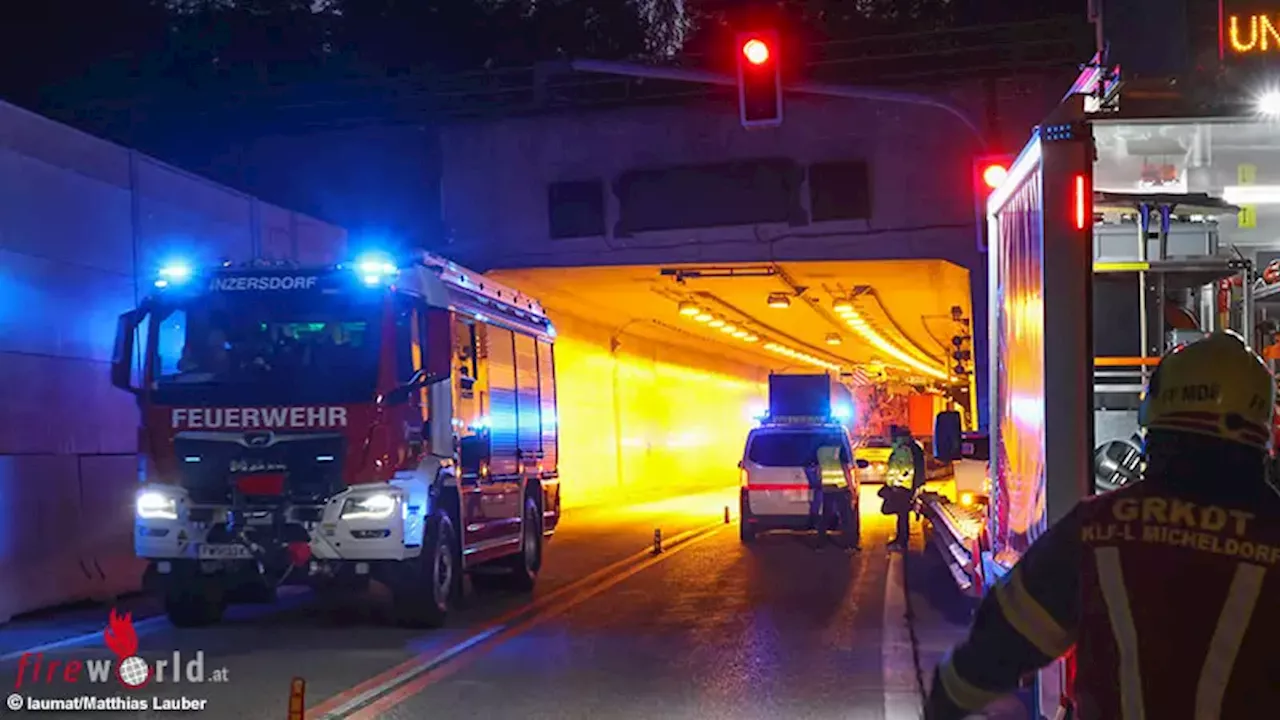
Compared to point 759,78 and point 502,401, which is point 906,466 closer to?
point 759,78

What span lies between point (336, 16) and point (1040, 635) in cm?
3138

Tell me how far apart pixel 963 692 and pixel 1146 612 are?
445mm

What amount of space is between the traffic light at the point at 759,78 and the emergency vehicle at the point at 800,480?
6.98 meters

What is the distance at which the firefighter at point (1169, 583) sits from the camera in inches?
104

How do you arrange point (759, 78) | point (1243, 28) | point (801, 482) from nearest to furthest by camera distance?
point (1243, 28) → point (759, 78) → point (801, 482)

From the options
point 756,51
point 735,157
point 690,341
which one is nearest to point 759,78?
point 756,51

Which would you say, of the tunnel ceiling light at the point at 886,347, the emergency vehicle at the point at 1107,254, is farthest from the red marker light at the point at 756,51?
the tunnel ceiling light at the point at 886,347

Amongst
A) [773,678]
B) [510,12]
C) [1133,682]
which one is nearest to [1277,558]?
[1133,682]

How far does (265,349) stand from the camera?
1191 centimetres

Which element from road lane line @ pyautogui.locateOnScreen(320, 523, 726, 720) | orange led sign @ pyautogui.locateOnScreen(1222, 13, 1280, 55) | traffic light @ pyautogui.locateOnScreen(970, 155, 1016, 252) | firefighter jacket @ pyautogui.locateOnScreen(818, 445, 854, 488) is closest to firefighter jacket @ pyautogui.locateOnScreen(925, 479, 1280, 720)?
orange led sign @ pyautogui.locateOnScreen(1222, 13, 1280, 55)

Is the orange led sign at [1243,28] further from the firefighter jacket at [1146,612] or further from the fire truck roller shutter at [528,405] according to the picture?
the fire truck roller shutter at [528,405]

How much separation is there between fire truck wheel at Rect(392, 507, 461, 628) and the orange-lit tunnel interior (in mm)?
10967

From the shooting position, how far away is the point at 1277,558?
104 inches

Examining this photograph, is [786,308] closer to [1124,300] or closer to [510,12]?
[510,12]
